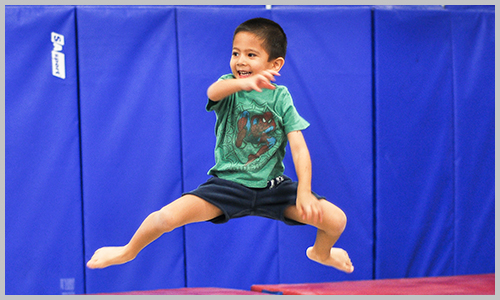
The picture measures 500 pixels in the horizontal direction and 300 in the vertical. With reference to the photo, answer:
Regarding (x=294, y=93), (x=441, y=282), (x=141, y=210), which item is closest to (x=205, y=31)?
(x=294, y=93)

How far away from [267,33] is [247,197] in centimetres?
77

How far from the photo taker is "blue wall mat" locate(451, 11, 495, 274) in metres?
4.53

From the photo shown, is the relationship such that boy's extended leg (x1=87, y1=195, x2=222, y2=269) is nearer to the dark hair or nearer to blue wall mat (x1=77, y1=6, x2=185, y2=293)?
the dark hair

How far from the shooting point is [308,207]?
236 cm

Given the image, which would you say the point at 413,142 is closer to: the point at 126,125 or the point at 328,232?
the point at 328,232

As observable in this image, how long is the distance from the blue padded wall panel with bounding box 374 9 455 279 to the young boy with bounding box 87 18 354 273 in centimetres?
203

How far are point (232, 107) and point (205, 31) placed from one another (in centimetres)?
177

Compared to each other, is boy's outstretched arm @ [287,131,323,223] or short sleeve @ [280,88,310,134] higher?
short sleeve @ [280,88,310,134]

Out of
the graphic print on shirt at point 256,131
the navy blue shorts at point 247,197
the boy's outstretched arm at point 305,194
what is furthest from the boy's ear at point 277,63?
the navy blue shorts at point 247,197

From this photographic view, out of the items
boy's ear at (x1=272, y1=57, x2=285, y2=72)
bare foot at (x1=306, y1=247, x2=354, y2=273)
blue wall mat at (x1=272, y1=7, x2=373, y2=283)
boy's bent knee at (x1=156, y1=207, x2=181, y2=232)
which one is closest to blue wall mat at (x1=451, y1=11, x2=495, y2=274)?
blue wall mat at (x1=272, y1=7, x2=373, y2=283)

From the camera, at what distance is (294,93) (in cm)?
423

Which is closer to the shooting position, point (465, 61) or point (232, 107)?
point (232, 107)

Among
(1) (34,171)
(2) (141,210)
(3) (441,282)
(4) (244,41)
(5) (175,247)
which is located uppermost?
(4) (244,41)

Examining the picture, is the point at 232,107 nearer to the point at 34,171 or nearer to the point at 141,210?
the point at 141,210
